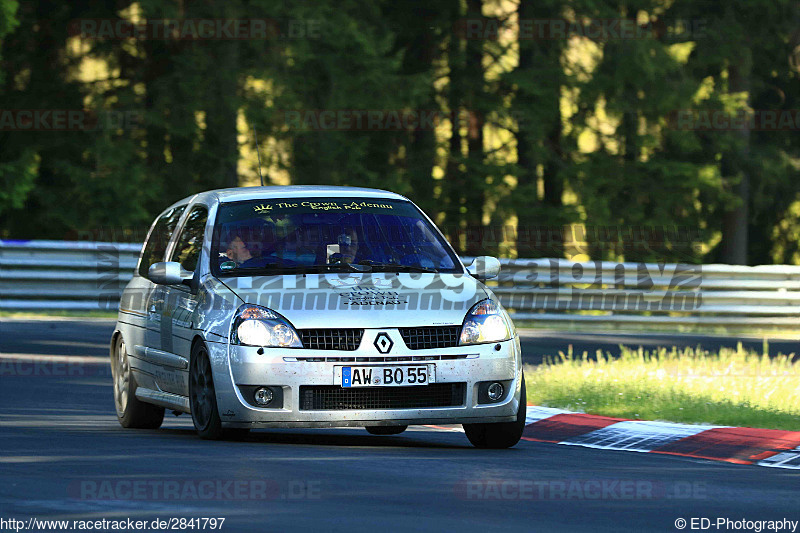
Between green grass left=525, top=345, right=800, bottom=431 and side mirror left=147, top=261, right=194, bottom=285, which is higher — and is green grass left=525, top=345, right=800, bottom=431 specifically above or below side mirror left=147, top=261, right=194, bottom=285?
below

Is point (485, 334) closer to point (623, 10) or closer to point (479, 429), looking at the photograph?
point (479, 429)

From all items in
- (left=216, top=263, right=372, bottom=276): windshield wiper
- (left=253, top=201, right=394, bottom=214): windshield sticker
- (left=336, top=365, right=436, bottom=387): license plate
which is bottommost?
(left=336, top=365, right=436, bottom=387): license plate

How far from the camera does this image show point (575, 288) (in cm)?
2653

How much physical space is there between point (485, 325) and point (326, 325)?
3.41ft

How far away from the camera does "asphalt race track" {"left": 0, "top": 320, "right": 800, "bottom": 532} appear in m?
7.61

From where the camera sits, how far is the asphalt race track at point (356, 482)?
25.0ft

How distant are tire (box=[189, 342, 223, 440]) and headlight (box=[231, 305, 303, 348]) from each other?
13.3 inches

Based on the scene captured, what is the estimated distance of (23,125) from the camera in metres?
36.0
